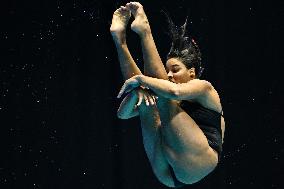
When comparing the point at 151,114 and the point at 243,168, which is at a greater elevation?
the point at 151,114

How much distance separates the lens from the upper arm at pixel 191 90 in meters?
2.98

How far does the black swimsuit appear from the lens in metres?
3.23

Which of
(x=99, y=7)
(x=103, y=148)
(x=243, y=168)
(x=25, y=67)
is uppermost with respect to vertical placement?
(x=99, y=7)

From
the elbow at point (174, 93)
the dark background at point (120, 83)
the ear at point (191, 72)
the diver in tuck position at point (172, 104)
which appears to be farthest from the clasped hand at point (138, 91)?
the dark background at point (120, 83)

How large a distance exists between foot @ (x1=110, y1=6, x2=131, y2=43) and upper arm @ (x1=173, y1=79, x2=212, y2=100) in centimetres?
38

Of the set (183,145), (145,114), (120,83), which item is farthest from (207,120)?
(120,83)

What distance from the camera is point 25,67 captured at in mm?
4324

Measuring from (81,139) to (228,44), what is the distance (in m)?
1.26

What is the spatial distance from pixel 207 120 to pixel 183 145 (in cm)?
20

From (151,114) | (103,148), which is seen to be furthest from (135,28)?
(103,148)

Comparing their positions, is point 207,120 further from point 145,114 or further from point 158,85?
point 158,85

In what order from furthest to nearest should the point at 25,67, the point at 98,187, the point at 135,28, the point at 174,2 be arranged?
the point at 174,2 < the point at 98,187 < the point at 25,67 < the point at 135,28

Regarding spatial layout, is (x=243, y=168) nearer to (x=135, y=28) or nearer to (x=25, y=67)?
(x=25, y=67)

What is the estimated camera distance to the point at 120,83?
4.79m
